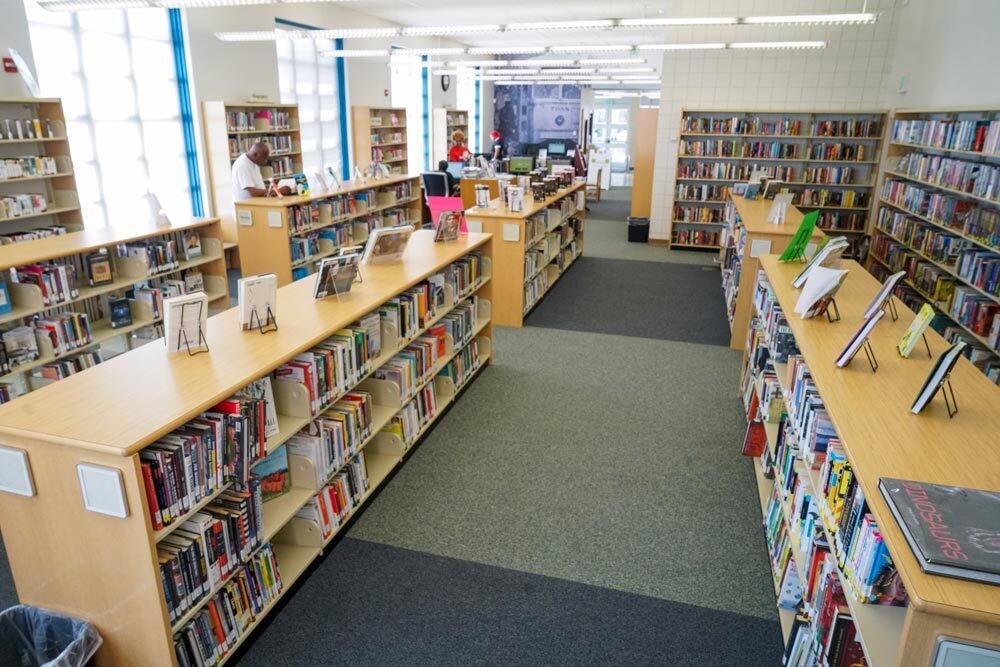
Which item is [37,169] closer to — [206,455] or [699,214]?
[206,455]

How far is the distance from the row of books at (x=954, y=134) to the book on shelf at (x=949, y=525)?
4.66 meters

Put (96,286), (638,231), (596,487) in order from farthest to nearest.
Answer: (638,231), (96,286), (596,487)

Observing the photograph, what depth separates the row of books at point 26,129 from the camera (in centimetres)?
616

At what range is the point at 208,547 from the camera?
2340 mm

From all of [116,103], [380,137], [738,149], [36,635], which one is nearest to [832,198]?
[738,149]

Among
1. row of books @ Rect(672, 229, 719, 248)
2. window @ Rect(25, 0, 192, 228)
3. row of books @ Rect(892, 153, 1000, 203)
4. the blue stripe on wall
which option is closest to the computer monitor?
row of books @ Rect(672, 229, 719, 248)

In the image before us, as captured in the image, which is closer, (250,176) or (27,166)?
(27,166)

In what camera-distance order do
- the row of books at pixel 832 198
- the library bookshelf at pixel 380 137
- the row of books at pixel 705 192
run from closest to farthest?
the row of books at pixel 832 198 → the row of books at pixel 705 192 → the library bookshelf at pixel 380 137

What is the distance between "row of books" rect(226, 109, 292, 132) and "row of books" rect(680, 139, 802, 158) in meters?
6.36

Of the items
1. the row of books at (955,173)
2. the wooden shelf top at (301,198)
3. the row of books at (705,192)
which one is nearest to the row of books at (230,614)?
the wooden shelf top at (301,198)

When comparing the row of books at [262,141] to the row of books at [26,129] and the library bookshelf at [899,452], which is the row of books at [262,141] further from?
the library bookshelf at [899,452]

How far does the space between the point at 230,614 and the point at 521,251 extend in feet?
15.1

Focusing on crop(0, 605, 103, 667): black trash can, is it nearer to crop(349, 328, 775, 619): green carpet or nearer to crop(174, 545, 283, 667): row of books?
crop(174, 545, 283, 667): row of books

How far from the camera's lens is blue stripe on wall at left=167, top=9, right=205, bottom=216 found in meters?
8.41
